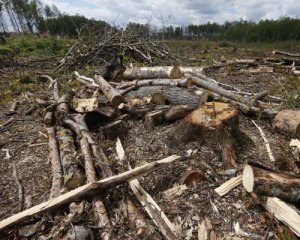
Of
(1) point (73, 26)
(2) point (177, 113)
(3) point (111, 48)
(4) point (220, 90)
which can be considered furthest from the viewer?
(1) point (73, 26)

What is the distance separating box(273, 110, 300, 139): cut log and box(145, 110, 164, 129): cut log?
6.35 ft

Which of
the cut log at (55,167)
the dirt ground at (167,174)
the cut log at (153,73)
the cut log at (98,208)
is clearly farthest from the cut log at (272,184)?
the cut log at (153,73)

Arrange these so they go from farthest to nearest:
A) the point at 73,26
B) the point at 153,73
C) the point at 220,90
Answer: the point at 73,26 < the point at 153,73 < the point at 220,90

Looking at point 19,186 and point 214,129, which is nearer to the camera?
point 19,186

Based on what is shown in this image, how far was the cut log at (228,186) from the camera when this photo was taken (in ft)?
9.24

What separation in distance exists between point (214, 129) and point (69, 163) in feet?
6.39

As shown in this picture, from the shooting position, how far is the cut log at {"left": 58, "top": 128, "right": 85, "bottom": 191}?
3.02 meters

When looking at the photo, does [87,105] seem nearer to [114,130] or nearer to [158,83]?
[114,130]

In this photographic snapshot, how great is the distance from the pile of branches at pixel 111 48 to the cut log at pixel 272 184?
7232 mm

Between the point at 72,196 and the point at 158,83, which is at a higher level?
the point at 72,196

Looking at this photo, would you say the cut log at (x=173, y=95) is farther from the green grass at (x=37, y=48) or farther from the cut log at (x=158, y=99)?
the green grass at (x=37, y=48)

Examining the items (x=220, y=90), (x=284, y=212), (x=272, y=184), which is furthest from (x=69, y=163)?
(x=220, y=90)

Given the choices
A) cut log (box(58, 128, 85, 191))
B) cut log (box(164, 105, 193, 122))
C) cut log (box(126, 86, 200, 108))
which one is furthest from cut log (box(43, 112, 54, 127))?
cut log (box(164, 105, 193, 122))

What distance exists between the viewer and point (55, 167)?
3391 mm
